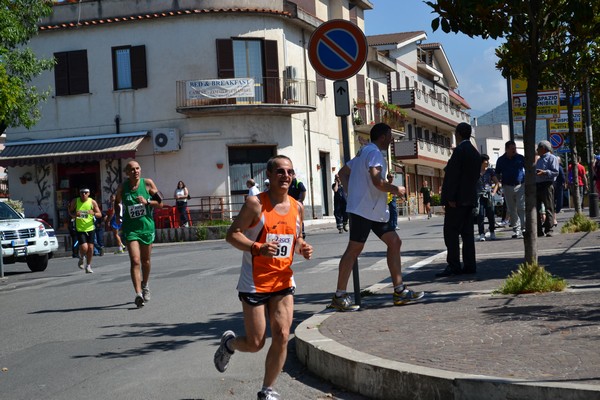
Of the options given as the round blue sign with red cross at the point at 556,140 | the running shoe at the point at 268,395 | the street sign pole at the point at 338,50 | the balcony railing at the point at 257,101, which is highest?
the balcony railing at the point at 257,101

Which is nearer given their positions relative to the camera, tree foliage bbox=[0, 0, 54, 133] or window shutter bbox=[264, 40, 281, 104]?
tree foliage bbox=[0, 0, 54, 133]

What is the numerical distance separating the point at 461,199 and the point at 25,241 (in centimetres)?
1269

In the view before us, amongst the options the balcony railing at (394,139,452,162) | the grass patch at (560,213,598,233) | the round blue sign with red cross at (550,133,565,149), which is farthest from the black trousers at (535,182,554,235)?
the balcony railing at (394,139,452,162)

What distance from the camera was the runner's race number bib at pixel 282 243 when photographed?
6109mm

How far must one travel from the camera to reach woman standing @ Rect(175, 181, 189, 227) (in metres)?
35.0

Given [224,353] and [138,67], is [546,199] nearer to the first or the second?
[224,353]

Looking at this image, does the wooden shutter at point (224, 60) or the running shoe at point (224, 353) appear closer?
the running shoe at point (224, 353)

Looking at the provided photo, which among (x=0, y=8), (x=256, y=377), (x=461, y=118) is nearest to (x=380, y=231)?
(x=256, y=377)

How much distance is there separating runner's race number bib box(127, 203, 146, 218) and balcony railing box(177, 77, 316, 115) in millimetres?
25066

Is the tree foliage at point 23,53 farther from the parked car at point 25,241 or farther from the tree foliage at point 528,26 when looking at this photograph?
the tree foliage at point 528,26

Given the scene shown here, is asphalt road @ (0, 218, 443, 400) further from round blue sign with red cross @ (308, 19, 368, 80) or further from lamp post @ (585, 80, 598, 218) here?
lamp post @ (585, 80, 598, 218)

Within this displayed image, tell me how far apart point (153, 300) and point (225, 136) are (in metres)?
25.5

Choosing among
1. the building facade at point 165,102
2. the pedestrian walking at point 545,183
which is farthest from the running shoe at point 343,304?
the building facade at point 165,102

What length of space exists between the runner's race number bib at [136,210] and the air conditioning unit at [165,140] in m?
26.0
